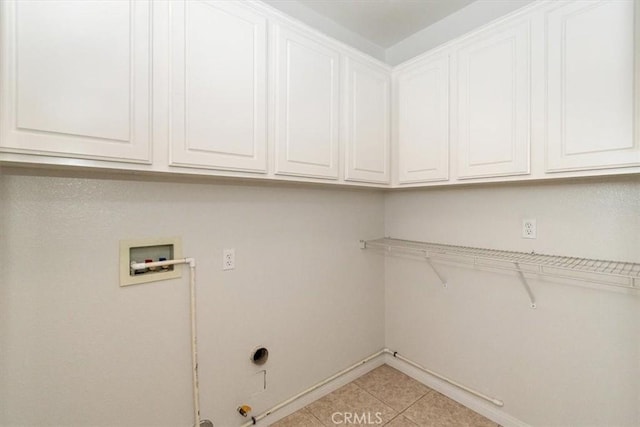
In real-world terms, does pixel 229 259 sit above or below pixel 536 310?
above

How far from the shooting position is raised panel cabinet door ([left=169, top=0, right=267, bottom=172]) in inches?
46.3

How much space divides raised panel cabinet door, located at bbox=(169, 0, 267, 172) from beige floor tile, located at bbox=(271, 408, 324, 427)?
162cm

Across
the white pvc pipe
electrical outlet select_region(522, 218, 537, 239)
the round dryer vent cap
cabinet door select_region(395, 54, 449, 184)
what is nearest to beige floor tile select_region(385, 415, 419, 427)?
the round dryer vent cap

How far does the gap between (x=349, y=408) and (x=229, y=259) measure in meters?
1.33

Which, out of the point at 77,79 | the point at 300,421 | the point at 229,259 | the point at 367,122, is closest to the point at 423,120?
the point at 367,122

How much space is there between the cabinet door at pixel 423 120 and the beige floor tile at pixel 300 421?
1.71 metres

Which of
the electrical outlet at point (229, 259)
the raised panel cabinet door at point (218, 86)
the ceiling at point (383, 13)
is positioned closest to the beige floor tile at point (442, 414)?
the electrical outlet at point (229, 259)

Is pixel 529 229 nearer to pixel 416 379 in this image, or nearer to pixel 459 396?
pixel 459 396

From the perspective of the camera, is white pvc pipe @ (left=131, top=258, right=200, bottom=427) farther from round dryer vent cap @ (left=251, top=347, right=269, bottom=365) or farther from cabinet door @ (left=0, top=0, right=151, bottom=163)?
cabinet door @ (left=0, top=0, right=151, bottom=163)

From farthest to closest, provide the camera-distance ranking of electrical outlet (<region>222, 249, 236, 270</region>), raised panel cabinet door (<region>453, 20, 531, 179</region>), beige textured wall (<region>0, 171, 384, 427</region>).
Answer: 1. electrical outlet (<region>222, 249, 236, 270</region>)
2. raised panel cabinet door (<region>453, 20, 531, 179</region>)
3. beige textured wall (<region>0, 171, 384, 427</region>)

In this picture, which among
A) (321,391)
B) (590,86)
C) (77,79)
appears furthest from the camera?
(321,391)

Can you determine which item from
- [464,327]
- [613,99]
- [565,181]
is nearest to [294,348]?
[464,327]

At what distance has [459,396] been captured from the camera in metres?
1.97

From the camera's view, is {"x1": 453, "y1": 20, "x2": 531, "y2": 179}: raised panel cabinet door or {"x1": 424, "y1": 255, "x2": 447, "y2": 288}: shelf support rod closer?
{"x1": 453, "y1": 20, "x2": 531, "y2": 179}: raised panel cabinet door
